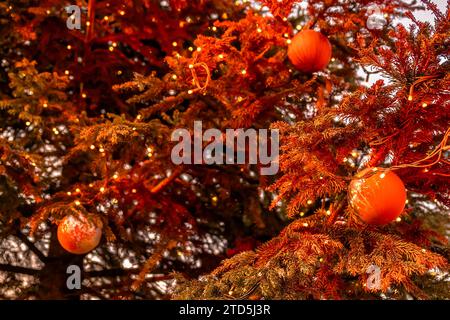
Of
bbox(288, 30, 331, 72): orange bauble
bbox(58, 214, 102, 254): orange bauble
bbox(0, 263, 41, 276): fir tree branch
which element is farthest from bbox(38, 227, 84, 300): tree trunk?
bbox(288, 30, 331, 72): orange bauble

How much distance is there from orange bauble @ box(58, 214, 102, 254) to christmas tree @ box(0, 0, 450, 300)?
12mm

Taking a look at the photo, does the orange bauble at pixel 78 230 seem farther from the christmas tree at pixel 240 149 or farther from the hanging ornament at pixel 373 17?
the hanging ornament at pixel 373 17

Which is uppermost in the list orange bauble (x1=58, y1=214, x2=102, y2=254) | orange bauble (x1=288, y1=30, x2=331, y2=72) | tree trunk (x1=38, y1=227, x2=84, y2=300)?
orange bauble (x1=288, y1=30, x2=331, y2=72)

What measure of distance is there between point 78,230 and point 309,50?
1946 millimetres

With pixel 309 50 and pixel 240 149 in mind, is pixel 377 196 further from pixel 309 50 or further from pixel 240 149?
pixel 240 149

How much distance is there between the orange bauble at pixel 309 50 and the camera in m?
3.40

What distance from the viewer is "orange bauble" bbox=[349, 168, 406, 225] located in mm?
2332

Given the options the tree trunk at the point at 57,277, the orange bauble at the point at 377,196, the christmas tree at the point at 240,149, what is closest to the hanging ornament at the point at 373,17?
the christmas tree at the point at 240,149

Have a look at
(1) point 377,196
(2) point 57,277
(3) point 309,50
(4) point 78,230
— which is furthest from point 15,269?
(1) point 377,196

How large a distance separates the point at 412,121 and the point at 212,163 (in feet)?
7.15

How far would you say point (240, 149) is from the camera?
3.88 metres

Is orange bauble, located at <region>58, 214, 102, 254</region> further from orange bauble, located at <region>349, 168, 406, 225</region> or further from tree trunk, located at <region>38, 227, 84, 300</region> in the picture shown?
orange bauble, located at <region>349, 168, 406, 225</region>
